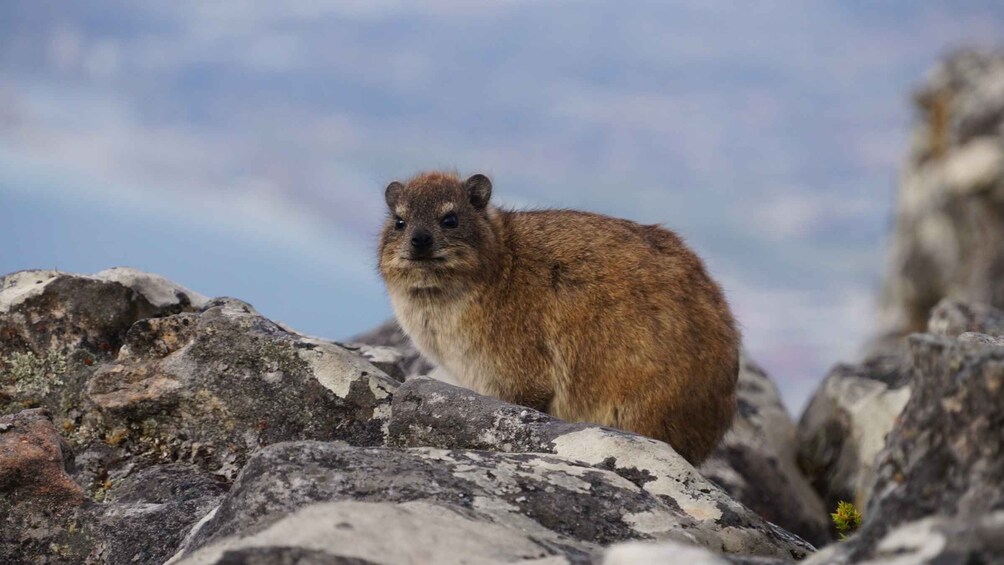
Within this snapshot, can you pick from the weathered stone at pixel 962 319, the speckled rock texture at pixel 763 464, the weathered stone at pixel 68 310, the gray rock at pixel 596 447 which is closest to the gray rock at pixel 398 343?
the speckled rock texture at pixel 763 464

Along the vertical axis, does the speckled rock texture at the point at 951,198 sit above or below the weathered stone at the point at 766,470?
above

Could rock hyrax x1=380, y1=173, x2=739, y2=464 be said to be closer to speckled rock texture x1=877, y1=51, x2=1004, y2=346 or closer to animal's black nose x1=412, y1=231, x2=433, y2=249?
animal's black nose x1=412, y1=231, x2=433, y2=249

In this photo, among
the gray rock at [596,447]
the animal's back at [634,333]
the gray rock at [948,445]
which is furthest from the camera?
the animal's back at [634,333]

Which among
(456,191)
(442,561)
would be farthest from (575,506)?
(456,191)

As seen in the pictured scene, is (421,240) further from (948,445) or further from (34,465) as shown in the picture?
(948,445)

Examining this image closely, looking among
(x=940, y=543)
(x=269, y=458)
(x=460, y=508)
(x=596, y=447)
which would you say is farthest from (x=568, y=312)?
(x=940, y=543)

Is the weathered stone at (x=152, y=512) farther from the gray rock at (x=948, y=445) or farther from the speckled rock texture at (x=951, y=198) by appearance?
the speckled rock texture at (x=951, y=198)

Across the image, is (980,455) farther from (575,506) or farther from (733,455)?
(733,455)
